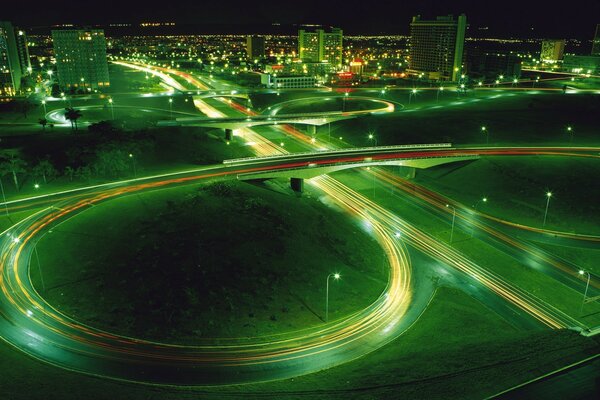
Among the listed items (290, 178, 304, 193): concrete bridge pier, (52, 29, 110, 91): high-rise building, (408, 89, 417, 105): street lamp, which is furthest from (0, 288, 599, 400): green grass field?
(52, 29, 110, 91): high-rise building

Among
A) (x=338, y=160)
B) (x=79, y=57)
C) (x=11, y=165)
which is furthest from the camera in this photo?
(x=79, y=57)

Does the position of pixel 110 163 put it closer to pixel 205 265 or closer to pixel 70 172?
pixel 70 172

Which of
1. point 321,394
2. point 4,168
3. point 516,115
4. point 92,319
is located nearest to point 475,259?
point 321,394

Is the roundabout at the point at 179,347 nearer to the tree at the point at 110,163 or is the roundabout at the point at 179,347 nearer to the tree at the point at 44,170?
the tree at the point at 44,170

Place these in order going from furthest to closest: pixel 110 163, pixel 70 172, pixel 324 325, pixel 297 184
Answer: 1. pixel 297 184
2. pixel 110 163
3. pixel 70 172
4. pixel 324 325

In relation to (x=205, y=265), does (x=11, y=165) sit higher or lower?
higher

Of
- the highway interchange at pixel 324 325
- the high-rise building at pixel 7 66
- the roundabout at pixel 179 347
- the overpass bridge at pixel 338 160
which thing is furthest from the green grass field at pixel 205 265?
the high-rise building at pixel 7 66

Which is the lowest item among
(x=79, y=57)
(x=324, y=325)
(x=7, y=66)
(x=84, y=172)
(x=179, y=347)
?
(x=324, y=325)

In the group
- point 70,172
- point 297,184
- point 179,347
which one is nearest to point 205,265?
point 179,347
